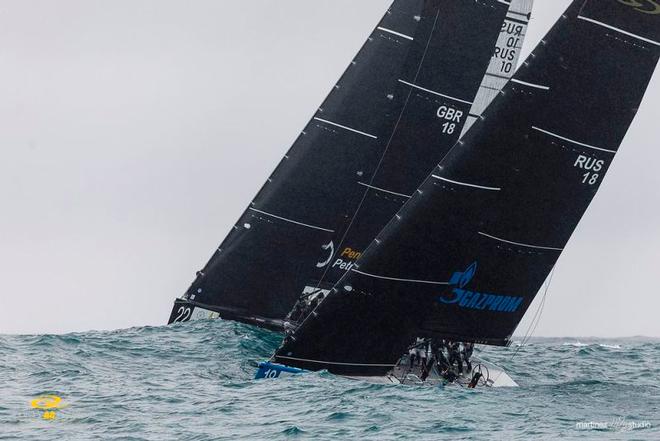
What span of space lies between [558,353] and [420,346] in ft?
68.8

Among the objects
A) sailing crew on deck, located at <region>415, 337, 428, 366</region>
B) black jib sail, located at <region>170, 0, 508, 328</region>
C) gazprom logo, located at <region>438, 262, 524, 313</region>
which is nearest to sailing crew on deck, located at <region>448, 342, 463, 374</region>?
sailing crew on deck, located at <region>415, 337, 428, 366</region>

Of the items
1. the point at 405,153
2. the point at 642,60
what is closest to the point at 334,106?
the point at 405,153

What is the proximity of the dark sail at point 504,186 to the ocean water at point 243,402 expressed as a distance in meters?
1.01

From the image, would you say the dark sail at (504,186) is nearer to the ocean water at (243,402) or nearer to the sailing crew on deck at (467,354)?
the ocean water at (243,402)

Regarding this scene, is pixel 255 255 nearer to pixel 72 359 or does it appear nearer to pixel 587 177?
pixel 72 359

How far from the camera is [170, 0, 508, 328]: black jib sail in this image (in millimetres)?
28250

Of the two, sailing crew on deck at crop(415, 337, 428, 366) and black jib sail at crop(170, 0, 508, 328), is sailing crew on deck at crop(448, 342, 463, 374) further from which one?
black jib sail at crop(170, 0, 508, 328)

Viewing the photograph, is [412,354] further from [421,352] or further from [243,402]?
[243,402]

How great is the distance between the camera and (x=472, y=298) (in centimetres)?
2294

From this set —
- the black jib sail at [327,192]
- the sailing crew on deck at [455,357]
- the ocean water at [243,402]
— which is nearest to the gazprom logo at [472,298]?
the ocean water at [243,402]

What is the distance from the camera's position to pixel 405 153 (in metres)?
27.9

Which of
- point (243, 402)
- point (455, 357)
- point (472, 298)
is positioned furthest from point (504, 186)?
point (243, 402)

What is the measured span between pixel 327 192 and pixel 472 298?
804 centimetres

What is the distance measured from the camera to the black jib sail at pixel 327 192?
2825cm
